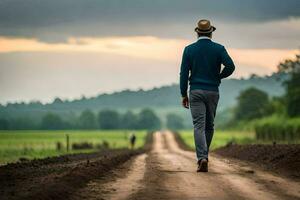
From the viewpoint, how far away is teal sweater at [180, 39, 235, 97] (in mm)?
16547

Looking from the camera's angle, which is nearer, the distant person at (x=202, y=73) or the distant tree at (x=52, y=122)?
the distant person at (x=202, y=73)

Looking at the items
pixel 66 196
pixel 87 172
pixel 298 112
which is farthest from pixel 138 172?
pixel 298 112

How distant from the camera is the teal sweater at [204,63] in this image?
1655cm

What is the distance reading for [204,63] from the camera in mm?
16562

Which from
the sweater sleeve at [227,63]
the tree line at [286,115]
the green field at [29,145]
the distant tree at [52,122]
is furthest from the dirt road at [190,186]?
the distant tree at [52,122]

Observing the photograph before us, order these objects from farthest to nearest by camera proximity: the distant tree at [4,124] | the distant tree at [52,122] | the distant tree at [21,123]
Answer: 1. the distant tree at [52,122]
2. the distant tree at [21,123]
3. the distant tree at [4,124]

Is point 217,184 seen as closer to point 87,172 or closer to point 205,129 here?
point 87,172

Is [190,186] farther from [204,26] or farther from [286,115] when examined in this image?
[286,115]

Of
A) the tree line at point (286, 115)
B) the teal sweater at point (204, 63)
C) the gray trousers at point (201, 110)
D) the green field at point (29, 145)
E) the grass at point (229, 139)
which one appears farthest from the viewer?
the grass at point (229, 139)

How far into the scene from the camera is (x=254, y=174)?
15539 millimetres

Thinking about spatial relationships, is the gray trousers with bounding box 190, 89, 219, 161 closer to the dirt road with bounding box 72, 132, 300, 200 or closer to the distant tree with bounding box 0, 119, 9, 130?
the dirt road with bounding box 72, 132, 300, 200

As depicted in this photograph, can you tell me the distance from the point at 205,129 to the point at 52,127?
107341mm

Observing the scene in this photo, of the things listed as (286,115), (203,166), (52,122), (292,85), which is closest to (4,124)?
(203,166)

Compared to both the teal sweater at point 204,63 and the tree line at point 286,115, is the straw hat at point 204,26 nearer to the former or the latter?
the teal sweater at point 204,63
